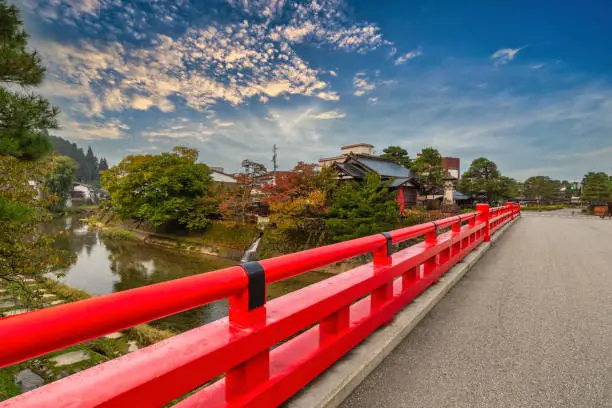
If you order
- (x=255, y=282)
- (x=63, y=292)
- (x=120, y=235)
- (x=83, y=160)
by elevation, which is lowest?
(x=120, y=235)

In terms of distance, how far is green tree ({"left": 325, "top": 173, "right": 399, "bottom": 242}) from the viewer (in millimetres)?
14477

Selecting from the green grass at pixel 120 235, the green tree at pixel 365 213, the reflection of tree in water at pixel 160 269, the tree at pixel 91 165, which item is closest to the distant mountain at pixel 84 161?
the tree at pixel 91 165

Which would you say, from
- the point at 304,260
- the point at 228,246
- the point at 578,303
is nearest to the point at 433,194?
the point at 228,246

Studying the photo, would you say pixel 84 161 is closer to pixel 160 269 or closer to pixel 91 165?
pixel 91 165

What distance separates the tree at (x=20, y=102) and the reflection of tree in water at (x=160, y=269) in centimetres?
575

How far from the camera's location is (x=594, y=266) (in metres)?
5.54

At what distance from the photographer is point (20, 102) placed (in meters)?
5.02

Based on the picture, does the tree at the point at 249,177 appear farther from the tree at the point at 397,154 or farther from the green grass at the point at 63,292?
the tree at the point at 397,154

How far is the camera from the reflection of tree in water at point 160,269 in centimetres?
941

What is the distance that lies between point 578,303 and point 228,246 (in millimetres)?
18946

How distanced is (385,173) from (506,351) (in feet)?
87.7

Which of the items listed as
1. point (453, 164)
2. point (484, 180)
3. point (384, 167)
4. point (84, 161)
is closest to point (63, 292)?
point (384, 167)

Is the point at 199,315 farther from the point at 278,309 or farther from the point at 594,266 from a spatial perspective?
the point at 594,266

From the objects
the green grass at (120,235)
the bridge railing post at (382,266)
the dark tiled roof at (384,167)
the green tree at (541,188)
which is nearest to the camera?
the bridge railing post at (382,266)
